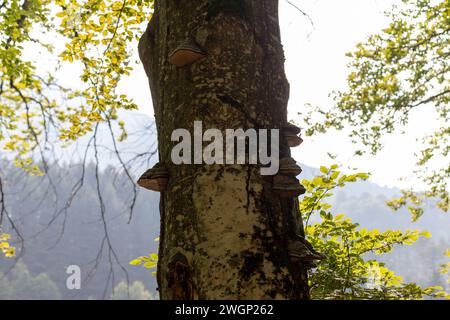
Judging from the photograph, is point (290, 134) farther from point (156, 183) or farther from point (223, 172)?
point (156, 183)

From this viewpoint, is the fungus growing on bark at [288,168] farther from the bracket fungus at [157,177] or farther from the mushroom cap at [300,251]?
the bracket fungus at [157,177]

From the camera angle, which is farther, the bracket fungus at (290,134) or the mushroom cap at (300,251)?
the bracket fungus at (290,134)

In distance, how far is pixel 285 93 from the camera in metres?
1.93

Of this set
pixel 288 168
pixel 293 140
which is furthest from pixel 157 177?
pixel 293 140

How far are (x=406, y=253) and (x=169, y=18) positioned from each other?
603ft

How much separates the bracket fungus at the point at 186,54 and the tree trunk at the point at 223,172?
3cm

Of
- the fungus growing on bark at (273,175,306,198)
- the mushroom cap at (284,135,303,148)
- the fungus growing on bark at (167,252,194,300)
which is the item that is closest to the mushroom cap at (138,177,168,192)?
the fungus growing on bark at (167,252,194,300)

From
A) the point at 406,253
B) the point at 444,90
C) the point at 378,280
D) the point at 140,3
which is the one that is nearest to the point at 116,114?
the point at 140,3

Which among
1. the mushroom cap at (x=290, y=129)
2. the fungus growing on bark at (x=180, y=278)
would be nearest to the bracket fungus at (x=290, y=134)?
the mushroom cap at (x=290, y=129)

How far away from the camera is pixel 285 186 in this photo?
1600mm

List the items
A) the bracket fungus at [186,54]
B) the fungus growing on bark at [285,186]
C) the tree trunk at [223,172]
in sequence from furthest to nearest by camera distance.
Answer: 1. the bracket fungus at [186,54]
2. the fungus growing on bark at [285,186]
3. the tree trunk at [223,172]

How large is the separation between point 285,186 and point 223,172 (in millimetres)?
249

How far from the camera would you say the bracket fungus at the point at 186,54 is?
5.69 ft

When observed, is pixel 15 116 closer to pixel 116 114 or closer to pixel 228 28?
pixel 116 114
